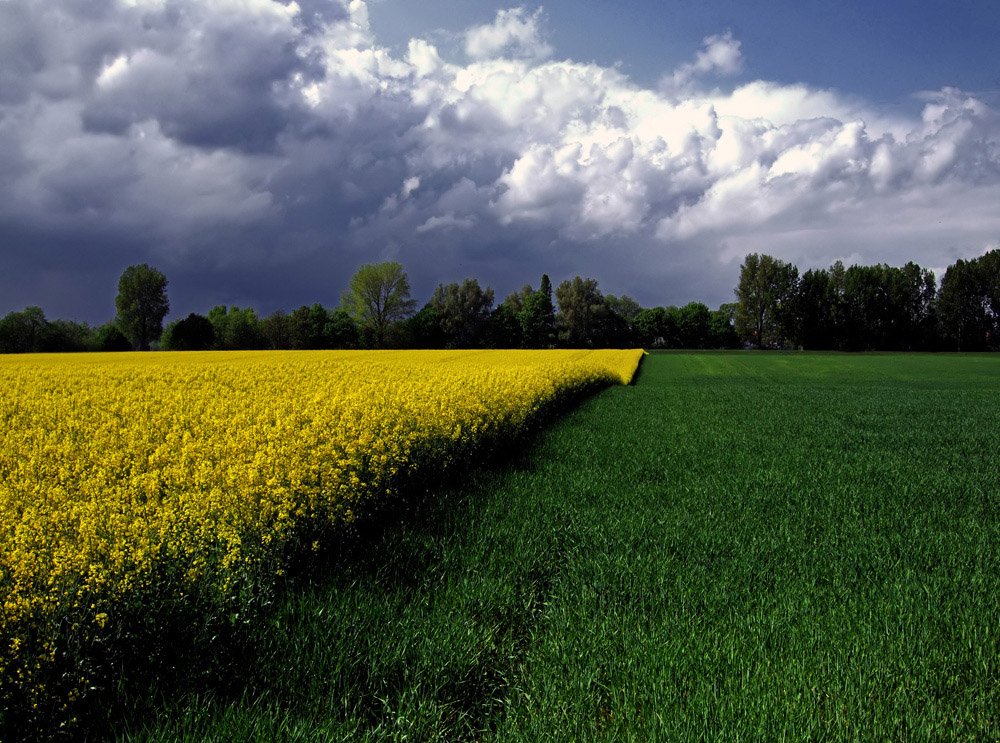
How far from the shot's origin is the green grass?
2.79 metres

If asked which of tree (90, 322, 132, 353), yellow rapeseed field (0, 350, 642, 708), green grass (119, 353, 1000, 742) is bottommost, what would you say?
green grass (119, 353, 1000, 742)

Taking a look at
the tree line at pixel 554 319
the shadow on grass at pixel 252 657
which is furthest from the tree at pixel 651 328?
the shadow on grass at pixel 252 657

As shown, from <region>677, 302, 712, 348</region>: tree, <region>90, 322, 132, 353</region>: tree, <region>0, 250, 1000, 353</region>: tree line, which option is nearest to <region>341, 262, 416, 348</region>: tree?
<region>0, 250, 1000, 353</region>: tree line

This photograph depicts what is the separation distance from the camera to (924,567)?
4754mm

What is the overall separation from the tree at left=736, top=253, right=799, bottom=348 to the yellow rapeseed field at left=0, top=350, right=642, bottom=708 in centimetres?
8845

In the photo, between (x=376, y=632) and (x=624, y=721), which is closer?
(x=624, y=721)

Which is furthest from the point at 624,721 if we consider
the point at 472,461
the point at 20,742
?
the point at 472,461

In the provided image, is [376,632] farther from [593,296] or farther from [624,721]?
[593,296]

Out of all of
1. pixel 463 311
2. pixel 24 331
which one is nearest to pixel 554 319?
pixel 463 311

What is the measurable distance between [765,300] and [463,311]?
4770 cm

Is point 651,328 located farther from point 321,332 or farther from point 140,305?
point 140,305

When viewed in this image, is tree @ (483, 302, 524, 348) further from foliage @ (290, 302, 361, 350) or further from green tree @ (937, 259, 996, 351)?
green tree @ (937, 259, 996, 351)

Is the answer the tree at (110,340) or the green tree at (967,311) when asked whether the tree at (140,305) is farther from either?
the green tree at (967,311)

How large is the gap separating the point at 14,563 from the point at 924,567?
6.33m
